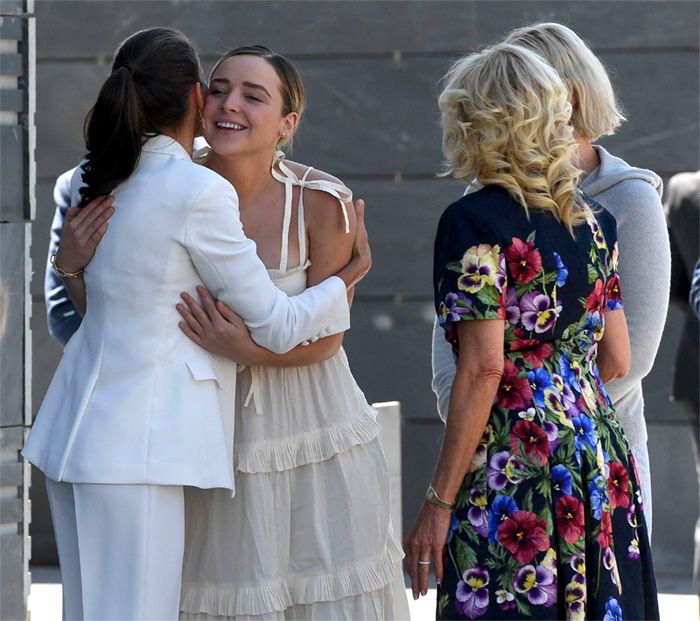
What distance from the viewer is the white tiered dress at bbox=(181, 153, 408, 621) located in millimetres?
3131

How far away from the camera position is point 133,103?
2.95 m

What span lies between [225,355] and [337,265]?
1.39 feet

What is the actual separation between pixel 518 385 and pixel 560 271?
26 cm

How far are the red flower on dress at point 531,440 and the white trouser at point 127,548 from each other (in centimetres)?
76

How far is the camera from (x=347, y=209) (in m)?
3.27

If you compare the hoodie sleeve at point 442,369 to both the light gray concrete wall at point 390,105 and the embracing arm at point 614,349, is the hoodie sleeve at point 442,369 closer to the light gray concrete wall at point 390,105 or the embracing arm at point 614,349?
the embracing arm at point 614,349

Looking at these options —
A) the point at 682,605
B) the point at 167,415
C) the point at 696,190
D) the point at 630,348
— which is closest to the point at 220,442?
the point at 167,415

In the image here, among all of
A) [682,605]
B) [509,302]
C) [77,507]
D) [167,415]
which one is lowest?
[682,605]

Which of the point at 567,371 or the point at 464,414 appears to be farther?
the point at 567,371

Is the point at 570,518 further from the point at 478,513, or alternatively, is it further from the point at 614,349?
the point at 614,349

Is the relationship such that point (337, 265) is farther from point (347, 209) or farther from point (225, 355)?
point (225, 355)

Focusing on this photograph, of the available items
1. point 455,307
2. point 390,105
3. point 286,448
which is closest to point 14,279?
point 286,448

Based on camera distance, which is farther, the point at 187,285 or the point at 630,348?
the point at 630,348

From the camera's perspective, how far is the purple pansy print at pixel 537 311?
2.78 metres
